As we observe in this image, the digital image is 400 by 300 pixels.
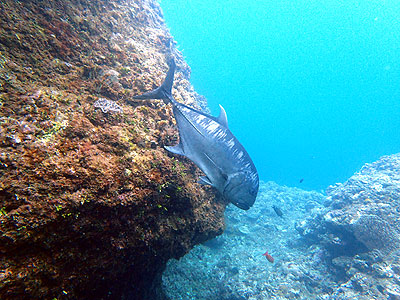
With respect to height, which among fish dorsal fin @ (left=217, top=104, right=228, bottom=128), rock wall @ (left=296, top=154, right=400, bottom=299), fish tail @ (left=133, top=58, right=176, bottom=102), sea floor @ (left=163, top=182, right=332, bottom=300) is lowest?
sea floor @ (left=163, top=182, right=332, bottom=300)

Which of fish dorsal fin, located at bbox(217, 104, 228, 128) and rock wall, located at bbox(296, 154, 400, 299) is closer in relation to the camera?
fish dorsal fin, located at bbox(217, 104, 228, 128)

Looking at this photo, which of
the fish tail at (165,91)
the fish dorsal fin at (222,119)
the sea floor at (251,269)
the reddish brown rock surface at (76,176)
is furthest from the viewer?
the sea floor at (251,269)

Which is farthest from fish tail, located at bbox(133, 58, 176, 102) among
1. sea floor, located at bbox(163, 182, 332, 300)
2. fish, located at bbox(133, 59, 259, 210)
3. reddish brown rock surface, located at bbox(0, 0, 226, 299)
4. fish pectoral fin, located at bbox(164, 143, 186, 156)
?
sea floor, located at bbox(163, 182, 332, 300)

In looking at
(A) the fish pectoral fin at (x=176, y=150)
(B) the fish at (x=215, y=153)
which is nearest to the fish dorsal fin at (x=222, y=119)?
(B) the fish at (x=215, y=153)

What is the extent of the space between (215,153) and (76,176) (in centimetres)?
191

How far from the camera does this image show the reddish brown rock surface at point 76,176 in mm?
1457

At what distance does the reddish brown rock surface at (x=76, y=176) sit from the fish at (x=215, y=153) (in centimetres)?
43

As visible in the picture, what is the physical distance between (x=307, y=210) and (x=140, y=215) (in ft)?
62.5

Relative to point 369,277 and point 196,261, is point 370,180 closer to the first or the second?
point 369,277

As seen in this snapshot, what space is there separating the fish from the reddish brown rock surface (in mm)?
432

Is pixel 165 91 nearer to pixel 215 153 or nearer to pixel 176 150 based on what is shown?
pixel 176 150

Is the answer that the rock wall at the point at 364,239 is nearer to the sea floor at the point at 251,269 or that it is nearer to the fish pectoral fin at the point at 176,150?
the sea floor at the point at 251,269

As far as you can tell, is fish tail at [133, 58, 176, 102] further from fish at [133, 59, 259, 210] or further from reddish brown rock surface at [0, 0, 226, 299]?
reddish brown rock surface at [0, 0, 226, 299]

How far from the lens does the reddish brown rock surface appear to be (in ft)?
A: 4.78
